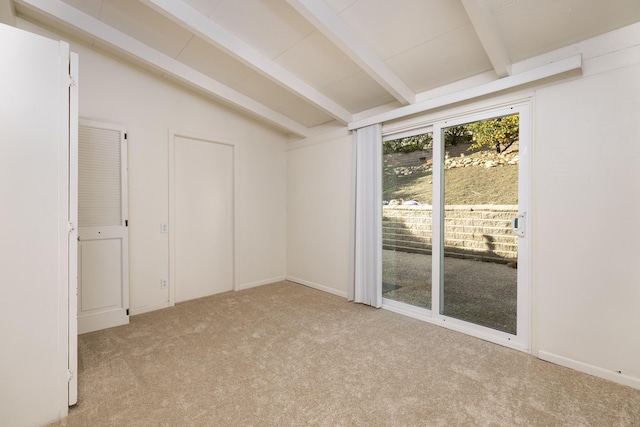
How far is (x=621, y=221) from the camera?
1.90 meters

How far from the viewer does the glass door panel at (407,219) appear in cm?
305

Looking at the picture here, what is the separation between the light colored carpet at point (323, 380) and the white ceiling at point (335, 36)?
7.48 feet

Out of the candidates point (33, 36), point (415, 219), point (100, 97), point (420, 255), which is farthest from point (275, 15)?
point (420, 255)

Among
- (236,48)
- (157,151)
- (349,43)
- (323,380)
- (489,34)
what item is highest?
(236,48)

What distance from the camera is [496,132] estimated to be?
2.56 meters

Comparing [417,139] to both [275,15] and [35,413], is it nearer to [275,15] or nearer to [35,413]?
[275,15]

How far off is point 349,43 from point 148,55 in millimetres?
2001

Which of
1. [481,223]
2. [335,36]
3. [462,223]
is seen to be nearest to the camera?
[335,36]

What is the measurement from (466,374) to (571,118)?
1955mm

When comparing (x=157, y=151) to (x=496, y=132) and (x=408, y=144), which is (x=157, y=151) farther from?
(x=496, y=132)

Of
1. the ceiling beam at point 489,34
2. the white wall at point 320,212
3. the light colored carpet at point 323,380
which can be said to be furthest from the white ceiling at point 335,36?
the light colored carpet at point 323,380

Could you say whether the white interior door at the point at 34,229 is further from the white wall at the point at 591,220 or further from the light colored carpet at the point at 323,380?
the white wall at the point at 591,220

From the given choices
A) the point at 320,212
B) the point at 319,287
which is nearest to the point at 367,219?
the point at 320,212

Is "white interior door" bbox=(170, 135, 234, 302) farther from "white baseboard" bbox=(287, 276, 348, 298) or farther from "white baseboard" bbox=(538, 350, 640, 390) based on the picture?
"white baseboard" bbox=(538, 350, 640, 390)
